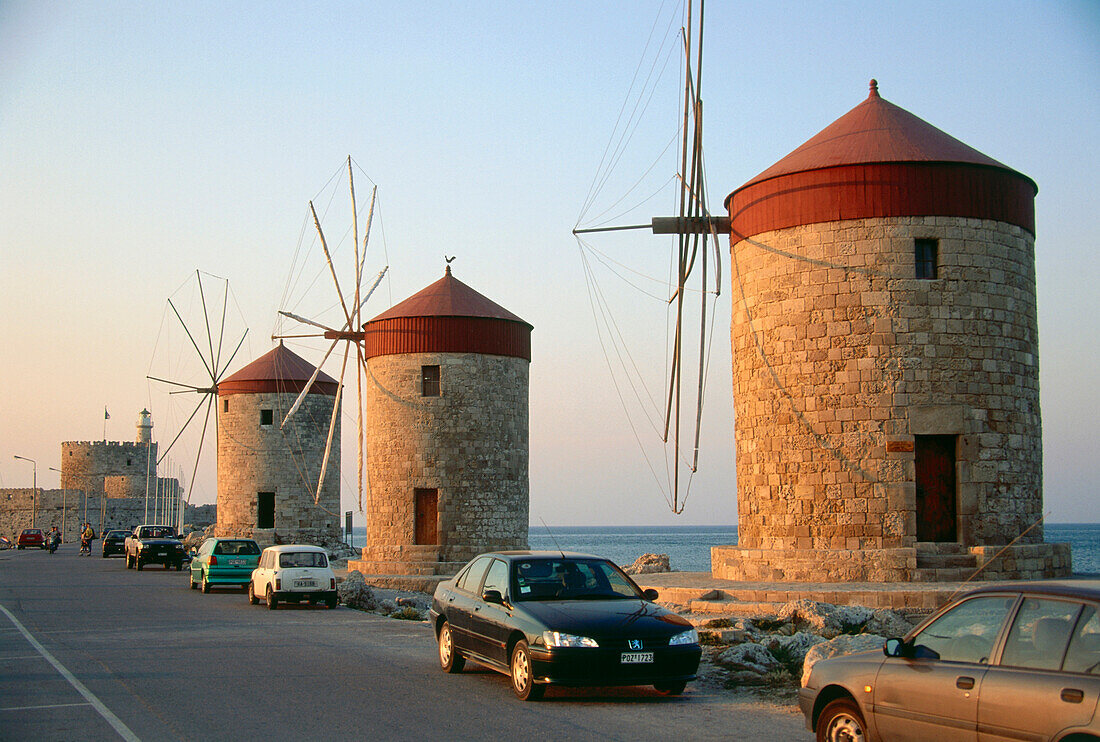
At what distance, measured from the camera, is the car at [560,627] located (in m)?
9.50

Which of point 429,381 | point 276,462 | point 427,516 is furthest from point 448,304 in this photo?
point 276,462

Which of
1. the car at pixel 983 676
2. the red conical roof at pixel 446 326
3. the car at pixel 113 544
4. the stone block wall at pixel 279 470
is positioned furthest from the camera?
the car at pixel 113 544

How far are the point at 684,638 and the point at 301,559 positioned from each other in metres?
13.4

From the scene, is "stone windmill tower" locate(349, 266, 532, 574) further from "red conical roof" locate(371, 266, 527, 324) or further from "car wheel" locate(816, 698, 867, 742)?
"car wheel" locate(816, 698, 867, 742)

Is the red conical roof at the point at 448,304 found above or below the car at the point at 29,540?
above

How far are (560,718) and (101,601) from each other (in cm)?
1681

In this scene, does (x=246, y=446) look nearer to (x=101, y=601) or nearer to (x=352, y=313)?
(x=352, y=313)

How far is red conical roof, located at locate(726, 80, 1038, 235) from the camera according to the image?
60.0 ft

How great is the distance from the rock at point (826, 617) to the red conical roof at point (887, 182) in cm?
759

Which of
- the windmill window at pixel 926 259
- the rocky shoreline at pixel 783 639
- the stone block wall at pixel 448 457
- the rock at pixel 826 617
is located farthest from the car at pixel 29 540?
the rock at pixel 826 617

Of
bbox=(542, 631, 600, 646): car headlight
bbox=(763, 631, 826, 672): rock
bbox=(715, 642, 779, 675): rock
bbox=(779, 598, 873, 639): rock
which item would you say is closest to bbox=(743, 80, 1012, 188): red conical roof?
bbox=(779, 598, 873, 639): rock

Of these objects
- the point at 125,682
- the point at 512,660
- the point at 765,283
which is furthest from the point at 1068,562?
the point at 125,682

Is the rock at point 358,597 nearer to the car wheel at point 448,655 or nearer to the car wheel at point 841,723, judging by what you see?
the car wheel at point 448,655

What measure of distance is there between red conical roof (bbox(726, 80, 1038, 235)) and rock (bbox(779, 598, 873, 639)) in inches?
299
